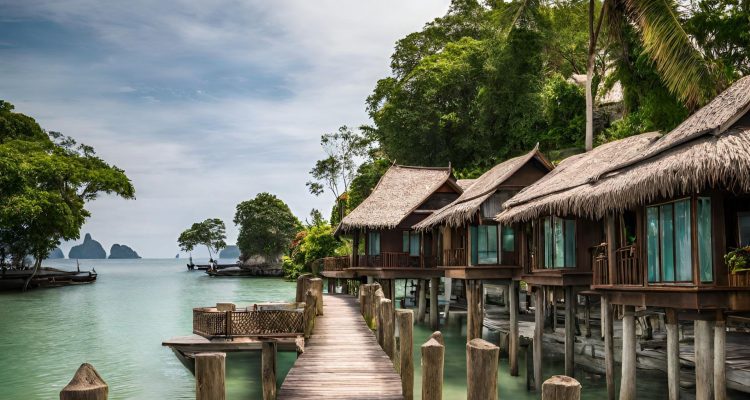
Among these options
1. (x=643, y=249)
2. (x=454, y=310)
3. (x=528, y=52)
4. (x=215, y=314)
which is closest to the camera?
(x=643, y=249)

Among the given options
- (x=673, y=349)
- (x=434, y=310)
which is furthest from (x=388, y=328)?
(x=434, y=310)

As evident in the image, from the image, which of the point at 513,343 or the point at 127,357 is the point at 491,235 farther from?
the point at 127,357

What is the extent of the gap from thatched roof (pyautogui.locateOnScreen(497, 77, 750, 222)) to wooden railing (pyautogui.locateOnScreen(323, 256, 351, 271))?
17948 mm

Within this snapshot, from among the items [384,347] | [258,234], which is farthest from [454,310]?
[258,234]

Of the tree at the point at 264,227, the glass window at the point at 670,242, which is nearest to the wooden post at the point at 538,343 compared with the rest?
the glass window at the point at 670,242

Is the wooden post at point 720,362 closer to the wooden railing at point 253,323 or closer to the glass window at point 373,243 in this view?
the wooden railing at point 253,323

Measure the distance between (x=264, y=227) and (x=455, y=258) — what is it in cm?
Result: 6759

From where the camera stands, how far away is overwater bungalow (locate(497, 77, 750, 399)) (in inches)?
458

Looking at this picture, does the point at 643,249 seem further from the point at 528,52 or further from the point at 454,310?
the point at 528,52

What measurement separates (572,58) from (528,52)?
7.01 m

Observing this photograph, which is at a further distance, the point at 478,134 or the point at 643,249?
the point at 478,134

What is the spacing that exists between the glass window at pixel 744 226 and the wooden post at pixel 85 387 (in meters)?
12.6

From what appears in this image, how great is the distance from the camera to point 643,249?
13.6 m

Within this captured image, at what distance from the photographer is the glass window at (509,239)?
23.6m
